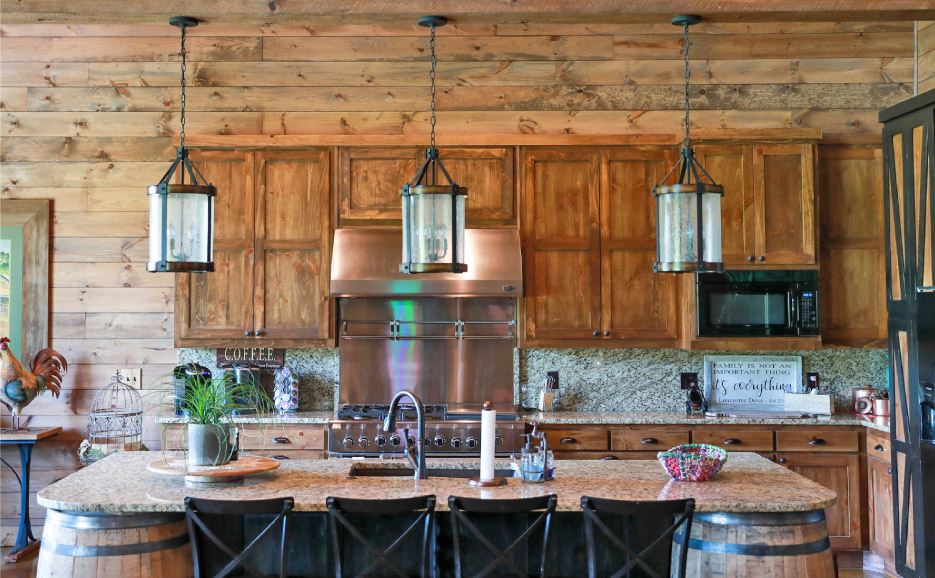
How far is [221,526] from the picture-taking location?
302 centimetres

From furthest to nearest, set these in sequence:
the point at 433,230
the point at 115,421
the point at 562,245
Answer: the point at 115,421 < the point at 562,245 < the point at 433,230

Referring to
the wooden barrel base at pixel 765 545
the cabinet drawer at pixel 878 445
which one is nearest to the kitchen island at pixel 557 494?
the wooden barrel base at pixel 765 545

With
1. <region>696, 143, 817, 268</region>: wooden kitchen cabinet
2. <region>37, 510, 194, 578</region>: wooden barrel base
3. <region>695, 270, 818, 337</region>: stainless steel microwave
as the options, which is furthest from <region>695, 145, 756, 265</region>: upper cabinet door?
<region>37, 510, 194, 578</region>: wooden barrel base

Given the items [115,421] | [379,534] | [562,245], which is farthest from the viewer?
[115,421]

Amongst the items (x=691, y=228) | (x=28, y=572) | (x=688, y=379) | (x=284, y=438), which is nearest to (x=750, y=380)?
(x=688, y=379)

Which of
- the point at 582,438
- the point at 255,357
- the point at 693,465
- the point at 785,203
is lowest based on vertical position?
the point at 582,438

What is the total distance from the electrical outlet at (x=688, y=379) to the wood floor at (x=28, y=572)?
138 centimetres

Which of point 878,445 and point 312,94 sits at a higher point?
point 312,94

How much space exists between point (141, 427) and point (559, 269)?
2.85 m

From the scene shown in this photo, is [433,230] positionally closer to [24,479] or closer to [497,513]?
[497,513]

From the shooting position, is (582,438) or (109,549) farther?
(582,438)

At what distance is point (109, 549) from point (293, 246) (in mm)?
2650

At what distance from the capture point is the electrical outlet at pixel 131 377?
5492 millimetres

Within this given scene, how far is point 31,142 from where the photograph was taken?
5.55 meters
